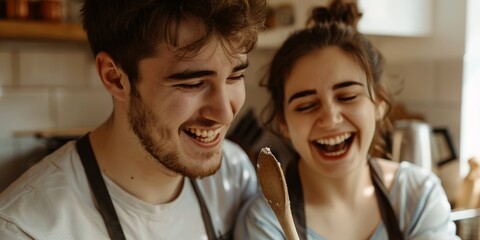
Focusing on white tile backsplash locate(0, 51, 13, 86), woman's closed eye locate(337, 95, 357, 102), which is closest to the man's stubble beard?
woman's closed eye locate(337, 95, 357, 102)

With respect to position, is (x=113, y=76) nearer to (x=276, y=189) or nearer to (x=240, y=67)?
(x=240, y=67)

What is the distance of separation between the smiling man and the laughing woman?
13 centimetres

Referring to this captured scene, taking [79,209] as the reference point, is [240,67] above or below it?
above

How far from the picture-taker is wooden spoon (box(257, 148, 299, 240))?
0.70m

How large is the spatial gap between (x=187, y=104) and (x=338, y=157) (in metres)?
0.29

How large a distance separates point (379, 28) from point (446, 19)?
0.73 ft

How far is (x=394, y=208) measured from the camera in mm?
915

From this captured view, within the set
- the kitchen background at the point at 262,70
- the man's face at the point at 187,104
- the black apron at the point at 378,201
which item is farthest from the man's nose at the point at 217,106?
the kitchen background at the point at 262,70

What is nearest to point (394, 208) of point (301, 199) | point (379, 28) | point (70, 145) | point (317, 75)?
point (301, 199)

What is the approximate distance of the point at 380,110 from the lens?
0.97m

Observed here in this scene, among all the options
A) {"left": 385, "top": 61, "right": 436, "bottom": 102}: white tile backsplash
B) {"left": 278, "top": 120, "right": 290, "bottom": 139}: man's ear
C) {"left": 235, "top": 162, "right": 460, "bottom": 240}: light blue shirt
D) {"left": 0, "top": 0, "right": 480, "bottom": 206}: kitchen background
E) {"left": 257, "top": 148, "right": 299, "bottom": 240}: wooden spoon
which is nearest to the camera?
{"left": 257, "top": 148, "right": 299, "bottom": 240}: wooden spoon

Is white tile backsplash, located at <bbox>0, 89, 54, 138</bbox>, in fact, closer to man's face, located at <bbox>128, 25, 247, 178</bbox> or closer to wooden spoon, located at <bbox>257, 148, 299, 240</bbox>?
man's face, located at <bbox>128, 25, 247, 178</bbox>

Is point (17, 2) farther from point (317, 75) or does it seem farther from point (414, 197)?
point (414, 197)

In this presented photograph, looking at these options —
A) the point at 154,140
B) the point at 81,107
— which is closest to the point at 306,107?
the point at 154,140
